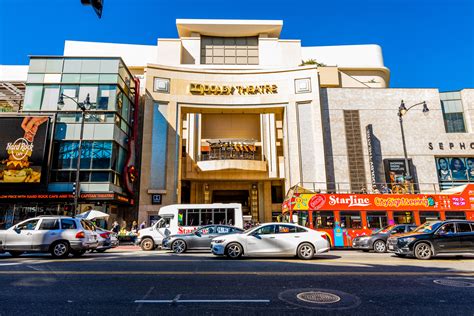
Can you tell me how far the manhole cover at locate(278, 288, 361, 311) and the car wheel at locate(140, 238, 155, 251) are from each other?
14.0m

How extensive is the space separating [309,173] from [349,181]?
15.0ft

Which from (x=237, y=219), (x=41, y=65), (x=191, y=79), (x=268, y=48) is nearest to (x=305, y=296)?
(x=237, y=219)

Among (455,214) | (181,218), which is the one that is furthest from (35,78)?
(455,214)

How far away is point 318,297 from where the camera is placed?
5.56 metres

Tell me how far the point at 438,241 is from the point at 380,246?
14.4 feet

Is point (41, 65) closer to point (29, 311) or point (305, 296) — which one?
point (29, 311)

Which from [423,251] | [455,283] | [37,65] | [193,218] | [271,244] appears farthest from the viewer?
[37,65]

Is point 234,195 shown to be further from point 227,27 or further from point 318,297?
point 318,297

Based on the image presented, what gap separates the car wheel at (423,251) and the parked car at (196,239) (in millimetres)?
7907

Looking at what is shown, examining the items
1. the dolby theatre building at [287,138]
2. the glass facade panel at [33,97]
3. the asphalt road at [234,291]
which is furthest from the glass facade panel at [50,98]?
the asphalt road at [234,291]

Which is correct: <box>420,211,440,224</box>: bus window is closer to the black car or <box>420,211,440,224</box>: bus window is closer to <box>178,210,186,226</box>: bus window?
the black car

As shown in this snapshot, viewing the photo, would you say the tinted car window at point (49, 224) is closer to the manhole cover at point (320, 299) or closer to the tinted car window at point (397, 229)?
the manhole cover at point (320, 299)

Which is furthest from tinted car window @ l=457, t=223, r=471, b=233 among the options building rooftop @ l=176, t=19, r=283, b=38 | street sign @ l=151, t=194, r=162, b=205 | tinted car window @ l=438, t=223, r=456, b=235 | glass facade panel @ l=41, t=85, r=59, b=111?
building rooftop @ l=176, t=19, r=283, b=38

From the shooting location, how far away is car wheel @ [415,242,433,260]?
39.3 feet
